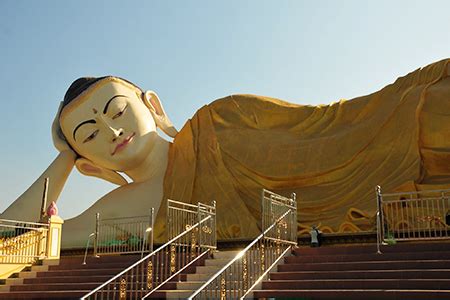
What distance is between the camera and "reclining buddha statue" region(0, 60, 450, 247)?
1227 cm

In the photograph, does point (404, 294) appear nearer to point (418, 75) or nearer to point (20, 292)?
point (20, 292)

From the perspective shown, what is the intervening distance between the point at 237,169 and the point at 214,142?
1135 millimetres

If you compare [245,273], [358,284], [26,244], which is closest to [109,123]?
[26,244]

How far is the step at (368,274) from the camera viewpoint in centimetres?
656

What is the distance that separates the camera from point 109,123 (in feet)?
53.0

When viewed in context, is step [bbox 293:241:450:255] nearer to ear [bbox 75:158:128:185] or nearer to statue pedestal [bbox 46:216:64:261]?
statue pedestal [bbox 46:216:64:261]

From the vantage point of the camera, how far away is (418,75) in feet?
41.8

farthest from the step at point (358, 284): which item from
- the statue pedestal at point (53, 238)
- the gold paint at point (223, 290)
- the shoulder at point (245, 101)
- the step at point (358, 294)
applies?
the shoulder at point (245, 101)

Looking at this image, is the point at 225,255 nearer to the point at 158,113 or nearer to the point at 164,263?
the point at 164,263

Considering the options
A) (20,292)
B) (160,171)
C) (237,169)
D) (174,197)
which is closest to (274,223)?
(20,292)

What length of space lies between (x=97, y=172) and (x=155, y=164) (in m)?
2.37

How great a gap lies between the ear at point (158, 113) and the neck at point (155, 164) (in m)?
0.72

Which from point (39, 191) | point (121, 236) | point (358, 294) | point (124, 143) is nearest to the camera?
point (358, 294)

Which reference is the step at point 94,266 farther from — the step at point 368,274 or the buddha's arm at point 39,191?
the buddha's arm at point 39,191
